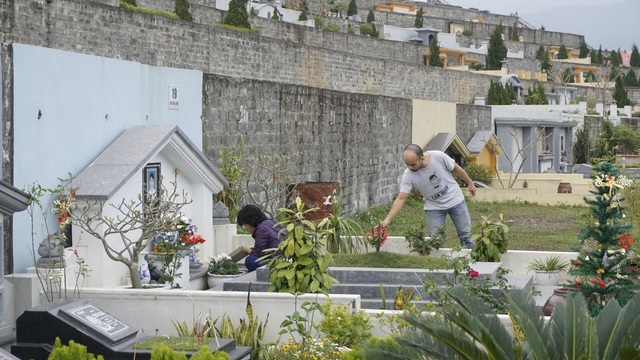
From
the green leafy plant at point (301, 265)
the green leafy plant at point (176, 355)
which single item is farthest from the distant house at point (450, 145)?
the green leafy plant at point (176, 355)

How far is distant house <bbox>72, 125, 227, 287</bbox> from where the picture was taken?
10.0 metres

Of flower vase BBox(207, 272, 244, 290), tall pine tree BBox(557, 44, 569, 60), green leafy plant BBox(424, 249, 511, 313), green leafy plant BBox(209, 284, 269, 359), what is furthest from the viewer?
tall pine tree BBox(557, 44, 569, 60)

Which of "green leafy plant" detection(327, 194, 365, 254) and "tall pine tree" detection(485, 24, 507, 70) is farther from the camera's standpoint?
"tall pine tree" detection(485, 24, 507, 70)

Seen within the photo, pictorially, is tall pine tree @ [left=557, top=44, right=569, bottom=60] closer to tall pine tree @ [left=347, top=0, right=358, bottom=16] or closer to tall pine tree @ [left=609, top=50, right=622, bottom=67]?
tall pine tree @ [left=609, top=50, right=622, bottom=67]

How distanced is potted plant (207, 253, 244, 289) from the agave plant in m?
4.23

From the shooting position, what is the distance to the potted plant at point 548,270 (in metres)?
11.9

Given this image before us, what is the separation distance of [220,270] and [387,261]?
1.62m

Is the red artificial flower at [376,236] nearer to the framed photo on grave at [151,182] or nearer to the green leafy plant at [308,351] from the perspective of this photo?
the framed photo on grave at [151,182]

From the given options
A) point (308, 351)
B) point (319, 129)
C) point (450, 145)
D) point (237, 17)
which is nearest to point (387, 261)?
point (308, 351)

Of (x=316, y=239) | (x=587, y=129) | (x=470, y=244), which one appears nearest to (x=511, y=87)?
(x=587, y=129)

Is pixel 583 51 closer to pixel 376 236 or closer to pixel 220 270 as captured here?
pixel 376 236

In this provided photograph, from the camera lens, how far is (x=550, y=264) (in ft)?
39.2

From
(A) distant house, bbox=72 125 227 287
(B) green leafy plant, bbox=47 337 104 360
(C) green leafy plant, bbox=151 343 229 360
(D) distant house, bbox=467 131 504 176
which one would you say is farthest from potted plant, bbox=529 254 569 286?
(D) distant house, bbox=467 131 504 176

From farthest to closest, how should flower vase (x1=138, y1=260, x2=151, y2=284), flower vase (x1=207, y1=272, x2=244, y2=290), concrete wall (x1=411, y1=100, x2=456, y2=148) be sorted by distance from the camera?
concrete wall (x1=411, y1=100, x2=456, y2=148)
flower vase (x1=207, y1=272, x2=244, y2=290)
flower vase (x1=138, y1=260, x2=151, y2=284)
